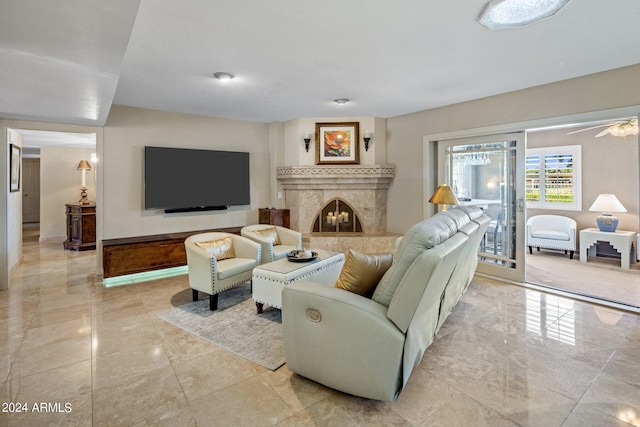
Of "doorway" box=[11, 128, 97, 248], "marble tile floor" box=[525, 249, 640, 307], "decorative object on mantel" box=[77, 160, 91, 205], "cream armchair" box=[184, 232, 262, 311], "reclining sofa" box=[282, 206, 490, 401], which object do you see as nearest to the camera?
"reclining sofa" box=[282, 206, 490, 401]

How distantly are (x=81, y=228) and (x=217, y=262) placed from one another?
14.8ft

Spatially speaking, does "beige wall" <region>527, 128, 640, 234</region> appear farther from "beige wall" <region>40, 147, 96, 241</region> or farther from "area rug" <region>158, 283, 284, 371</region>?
"beige wall" <region>40, 147, 96, 241</region>

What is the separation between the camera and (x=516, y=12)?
224 cm

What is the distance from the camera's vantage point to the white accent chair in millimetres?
5543

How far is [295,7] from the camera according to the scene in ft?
7.19

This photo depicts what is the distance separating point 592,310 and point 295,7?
396cm

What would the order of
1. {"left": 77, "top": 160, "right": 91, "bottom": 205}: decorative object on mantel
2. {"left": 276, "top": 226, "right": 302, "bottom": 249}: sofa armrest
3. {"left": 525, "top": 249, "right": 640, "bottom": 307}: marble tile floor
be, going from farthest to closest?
{"left": 77, "top": 160, "right": 91, "bottom": 205}: decorative object on mantel
{"left": 276, "top": 226, "right": 302, "bottom": 249}: sofa armrest
{"left": 525, "top": 249, "right": 640, "bottom": 307}: marble tile floor

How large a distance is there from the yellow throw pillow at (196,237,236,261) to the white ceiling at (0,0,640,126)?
1779 millimetres

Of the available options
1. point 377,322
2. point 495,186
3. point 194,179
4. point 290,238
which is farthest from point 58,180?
point 495,186

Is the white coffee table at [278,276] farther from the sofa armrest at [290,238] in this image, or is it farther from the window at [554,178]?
the window at [554,178]

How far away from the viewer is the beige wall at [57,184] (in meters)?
7.62

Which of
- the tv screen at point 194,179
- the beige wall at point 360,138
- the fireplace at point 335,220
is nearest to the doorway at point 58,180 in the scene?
the tv screen at point 194,179

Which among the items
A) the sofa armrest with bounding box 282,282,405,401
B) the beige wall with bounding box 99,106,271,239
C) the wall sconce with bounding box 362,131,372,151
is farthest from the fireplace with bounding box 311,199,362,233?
the sofa armrest with bounding box 282,282,405,401

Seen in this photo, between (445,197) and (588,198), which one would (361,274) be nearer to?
(445,197)
